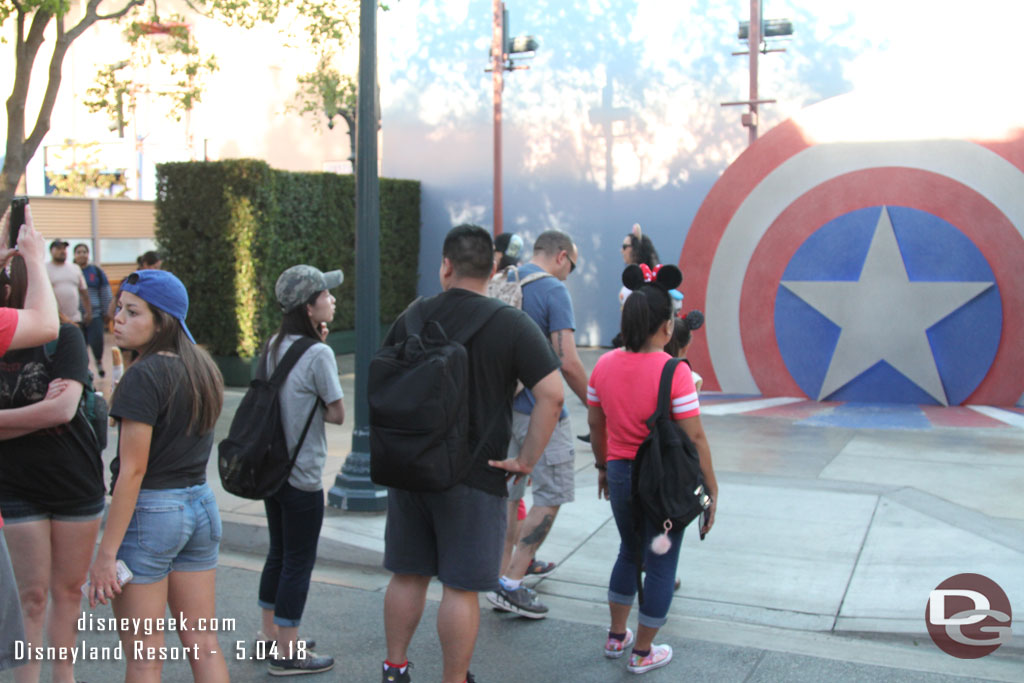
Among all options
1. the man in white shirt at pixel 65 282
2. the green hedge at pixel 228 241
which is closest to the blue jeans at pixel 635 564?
the man in white shirt at pixel 65 282

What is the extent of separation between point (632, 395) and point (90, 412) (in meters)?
2.13

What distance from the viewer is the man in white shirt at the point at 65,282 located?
10.5m

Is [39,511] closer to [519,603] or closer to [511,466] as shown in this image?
[511,466]

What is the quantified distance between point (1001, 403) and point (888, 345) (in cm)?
127

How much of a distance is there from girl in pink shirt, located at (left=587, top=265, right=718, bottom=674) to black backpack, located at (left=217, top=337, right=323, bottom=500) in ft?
4.24

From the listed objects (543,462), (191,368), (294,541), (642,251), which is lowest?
(294,541)

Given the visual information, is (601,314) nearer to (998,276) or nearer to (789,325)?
(789,325)

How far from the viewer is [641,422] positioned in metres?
3.96

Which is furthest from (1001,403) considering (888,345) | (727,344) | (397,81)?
(397,81)

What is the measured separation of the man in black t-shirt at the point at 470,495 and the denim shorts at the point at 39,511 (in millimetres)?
1114

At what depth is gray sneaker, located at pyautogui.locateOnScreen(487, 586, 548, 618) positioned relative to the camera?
15.3 ft

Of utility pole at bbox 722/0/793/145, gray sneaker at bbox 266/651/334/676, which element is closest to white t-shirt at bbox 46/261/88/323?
gray sneaker at bbox 266/651/334/676

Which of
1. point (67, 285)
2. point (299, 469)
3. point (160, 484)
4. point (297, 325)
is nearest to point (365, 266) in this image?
point (297, 325)

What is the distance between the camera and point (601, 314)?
15539 millimetres
